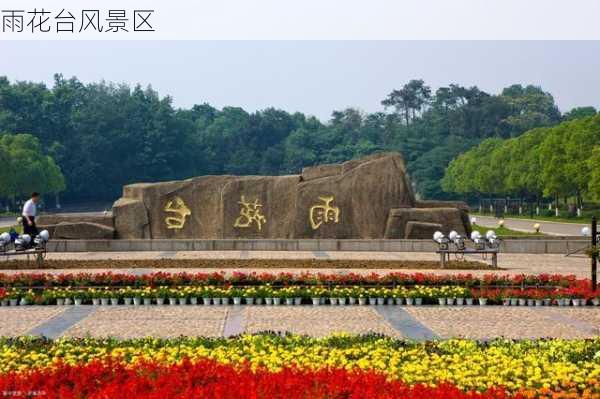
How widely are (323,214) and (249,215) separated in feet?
6.98

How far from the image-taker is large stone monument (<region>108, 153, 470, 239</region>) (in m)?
27.1

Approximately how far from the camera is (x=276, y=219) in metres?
27.4

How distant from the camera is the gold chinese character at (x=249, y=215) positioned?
27.4 meters

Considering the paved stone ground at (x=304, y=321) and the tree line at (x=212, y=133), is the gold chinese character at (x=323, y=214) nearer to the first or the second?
the paved stone ground at (x=304, y=321)

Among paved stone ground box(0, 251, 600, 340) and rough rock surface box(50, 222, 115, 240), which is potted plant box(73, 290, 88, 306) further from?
rough rock surface box(50, 222, 115, 240)

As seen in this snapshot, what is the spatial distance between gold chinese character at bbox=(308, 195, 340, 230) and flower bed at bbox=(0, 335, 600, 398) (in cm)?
1626

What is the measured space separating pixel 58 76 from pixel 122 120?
53.3 feet

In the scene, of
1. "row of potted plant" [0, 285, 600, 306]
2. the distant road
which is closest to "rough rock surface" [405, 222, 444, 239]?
the distant road

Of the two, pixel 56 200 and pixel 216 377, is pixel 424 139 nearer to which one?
pixel 56 200

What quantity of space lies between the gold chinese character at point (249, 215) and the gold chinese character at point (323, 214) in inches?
55.4

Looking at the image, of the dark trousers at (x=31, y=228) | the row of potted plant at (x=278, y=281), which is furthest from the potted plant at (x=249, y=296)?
the dark trousers at (x=31, y=228)

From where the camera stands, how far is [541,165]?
53.8m

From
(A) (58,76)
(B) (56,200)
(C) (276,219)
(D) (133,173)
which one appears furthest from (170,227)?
(A) (58,76)

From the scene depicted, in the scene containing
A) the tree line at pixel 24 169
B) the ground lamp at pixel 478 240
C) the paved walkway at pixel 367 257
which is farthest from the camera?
the tree line at pixel 24 169
